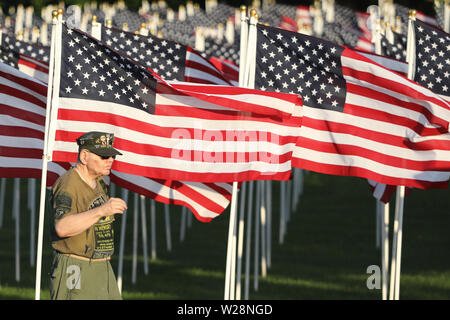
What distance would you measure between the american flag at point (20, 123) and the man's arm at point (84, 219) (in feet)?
14.9

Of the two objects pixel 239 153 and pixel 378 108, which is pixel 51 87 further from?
pixel 378 108

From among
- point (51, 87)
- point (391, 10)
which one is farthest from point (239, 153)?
point (391, 10)

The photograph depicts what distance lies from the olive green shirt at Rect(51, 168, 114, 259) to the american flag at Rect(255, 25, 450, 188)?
442cm

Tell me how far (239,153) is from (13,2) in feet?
153

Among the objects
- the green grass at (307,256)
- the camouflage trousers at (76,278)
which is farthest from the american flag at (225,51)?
the camouflage trousers at (76,278)

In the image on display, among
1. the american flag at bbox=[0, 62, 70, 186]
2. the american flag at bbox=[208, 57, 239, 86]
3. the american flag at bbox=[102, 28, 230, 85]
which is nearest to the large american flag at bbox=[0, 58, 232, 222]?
the american flag at bbox=[0, 62, 70, 186]

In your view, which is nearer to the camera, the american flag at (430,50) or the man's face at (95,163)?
the man's face at (95,163)

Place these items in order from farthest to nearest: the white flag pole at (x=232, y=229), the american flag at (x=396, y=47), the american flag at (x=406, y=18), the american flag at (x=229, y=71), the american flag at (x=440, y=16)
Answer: the american flag at (x=406, y=18), the american flag at (x=440, y=16), the american flag at (x=229, y=71), the american flag at (x=396, y=47), the white flag pole at (x=232, y=229)

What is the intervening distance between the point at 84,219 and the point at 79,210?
1.12 ft

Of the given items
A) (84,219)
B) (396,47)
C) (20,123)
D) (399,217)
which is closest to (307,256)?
(396,47)

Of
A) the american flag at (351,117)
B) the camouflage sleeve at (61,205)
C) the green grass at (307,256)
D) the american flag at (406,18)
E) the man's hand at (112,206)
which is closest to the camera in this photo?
the man's hand at (112,206)

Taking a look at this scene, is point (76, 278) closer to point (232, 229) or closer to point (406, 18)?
point (232, 229)

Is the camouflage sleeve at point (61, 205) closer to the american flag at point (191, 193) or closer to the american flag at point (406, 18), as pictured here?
the american flag at point (191, 193)

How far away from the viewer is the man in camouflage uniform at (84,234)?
8.75m
